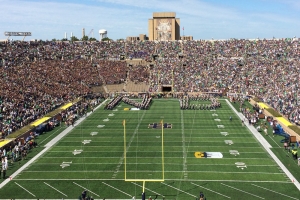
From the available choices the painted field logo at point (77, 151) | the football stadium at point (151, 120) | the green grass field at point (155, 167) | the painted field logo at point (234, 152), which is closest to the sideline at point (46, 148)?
the football stadium at point (151, 120)

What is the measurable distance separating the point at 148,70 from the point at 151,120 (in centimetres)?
2237

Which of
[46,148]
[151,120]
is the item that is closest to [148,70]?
[151,120]

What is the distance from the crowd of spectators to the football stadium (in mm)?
162

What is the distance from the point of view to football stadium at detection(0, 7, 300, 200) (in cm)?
1535

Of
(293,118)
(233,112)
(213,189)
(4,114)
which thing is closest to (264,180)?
(213,189)

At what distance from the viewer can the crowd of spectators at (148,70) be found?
105 feet

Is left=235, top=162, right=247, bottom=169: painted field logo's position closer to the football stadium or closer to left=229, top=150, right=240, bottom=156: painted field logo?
the football stadium

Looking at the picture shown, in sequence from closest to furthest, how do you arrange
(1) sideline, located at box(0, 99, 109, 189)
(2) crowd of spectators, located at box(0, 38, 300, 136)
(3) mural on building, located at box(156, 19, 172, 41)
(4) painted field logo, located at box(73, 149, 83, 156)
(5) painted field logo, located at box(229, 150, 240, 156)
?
(1) sideline, located at box(0, 99, 109, 189), (5) painted field logo, located at box(229, 150, 240, 156), (4) painted field logo, located at box(73, 149, 83, 156), (2) crowd of spectators, located at box(0, 38, 300, 136), (3) mural on building, located at box(156, 19, 172, 41)

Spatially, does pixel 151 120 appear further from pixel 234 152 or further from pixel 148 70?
pixel 148 70

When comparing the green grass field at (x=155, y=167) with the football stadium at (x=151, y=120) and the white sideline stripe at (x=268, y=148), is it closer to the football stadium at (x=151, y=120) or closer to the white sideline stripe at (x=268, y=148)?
the football stadium at (x=151, y=120)

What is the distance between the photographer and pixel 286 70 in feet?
143

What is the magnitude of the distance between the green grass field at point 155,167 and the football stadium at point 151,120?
0.16 ft

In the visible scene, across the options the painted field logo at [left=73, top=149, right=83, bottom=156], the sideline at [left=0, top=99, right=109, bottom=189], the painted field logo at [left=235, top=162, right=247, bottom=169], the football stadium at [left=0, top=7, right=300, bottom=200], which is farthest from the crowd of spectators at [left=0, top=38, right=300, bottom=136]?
the painted field logo at [left=235, top=162, right=247, bottom=169]

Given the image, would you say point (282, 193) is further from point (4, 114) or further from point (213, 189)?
point (4, 114)
